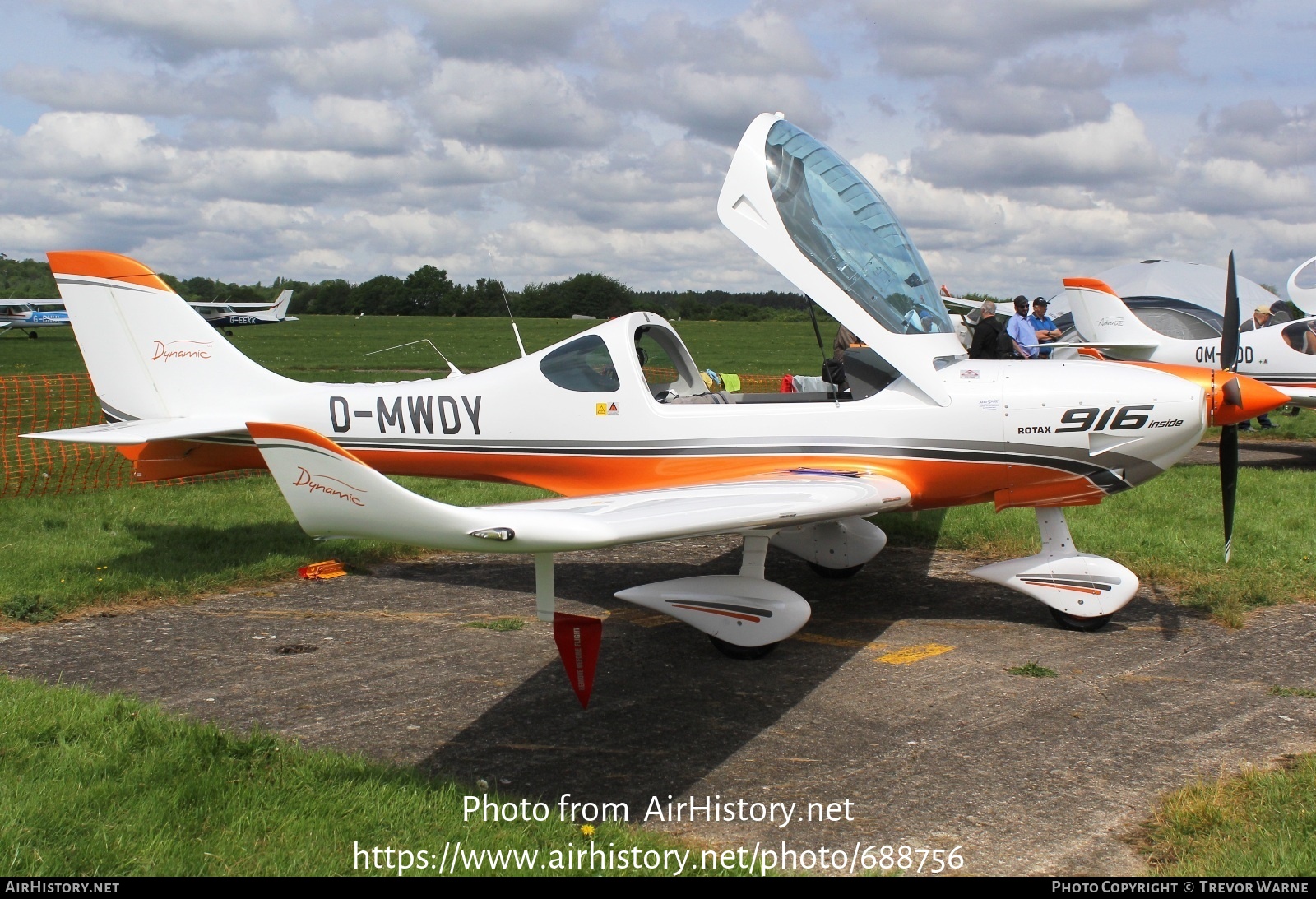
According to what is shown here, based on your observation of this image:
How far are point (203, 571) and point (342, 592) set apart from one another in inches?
43.9

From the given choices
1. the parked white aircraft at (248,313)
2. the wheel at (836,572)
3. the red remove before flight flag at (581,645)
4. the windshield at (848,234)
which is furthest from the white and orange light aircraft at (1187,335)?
the parked white aircraft at (248,313)

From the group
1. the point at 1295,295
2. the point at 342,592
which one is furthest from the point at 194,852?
the point at 1295,295

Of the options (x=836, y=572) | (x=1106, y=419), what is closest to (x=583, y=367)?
(x=836, y=572)

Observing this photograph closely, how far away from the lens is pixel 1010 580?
6.46 m

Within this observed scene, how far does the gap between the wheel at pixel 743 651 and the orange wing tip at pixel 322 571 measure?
3431 millimetres

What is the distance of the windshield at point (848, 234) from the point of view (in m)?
6.38

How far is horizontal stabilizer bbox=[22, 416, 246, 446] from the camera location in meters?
6.71

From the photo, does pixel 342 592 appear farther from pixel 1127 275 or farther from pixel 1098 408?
pixel 1127 275

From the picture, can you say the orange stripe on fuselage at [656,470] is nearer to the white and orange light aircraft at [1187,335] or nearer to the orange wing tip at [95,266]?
the orange wing tip at [95,266]

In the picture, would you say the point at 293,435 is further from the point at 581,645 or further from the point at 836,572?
the point at 836,572

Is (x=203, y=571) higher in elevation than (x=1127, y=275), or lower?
lower

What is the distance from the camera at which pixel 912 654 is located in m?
5.88

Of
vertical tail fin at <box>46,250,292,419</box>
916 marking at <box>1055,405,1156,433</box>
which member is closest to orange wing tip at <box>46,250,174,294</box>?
vertical tail fin at <box>46,250,292,419</box>

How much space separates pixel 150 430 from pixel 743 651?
471 centimetres
